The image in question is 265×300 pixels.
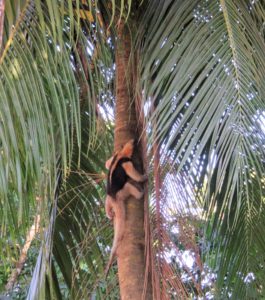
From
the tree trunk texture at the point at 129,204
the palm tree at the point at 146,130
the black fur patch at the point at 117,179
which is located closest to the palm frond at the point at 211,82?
the palm tree at the point at 146,130

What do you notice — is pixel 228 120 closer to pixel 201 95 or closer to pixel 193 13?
pixel 201 95

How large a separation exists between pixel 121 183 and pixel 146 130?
1.61 ft

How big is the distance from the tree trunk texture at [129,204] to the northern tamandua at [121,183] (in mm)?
24

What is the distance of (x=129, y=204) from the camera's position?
2.40m

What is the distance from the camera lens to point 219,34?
1.94 metres

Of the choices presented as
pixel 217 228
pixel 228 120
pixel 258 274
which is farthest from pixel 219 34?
pixel 258 274

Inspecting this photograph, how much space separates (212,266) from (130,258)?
0.94 metres

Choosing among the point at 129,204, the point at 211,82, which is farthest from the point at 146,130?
the point at 129,204

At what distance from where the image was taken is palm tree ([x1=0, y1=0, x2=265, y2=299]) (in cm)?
168

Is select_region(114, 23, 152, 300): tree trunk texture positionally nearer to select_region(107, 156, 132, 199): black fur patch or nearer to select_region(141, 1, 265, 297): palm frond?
select_region(107, 156, 132, 199): black fur patch

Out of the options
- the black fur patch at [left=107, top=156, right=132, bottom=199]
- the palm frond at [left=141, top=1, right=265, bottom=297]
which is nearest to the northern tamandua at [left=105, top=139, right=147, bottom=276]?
the black fur patch at [left=107, top=156, right=132, bottom=199]

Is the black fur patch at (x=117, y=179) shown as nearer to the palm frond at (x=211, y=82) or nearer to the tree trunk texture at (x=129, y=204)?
the tree trunk texture at (x=129, y=204)

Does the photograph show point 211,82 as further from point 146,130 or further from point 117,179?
point 117,179

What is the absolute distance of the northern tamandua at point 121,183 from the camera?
2.34m
